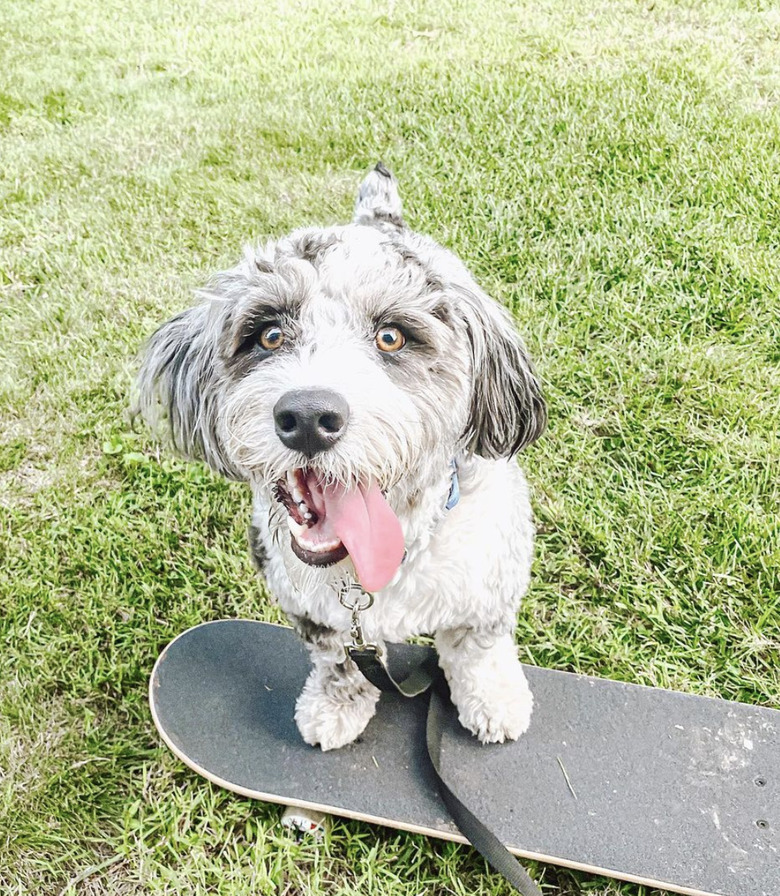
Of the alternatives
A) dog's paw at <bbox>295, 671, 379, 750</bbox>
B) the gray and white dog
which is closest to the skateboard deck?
dog's paw at <bbox>295, 671, 379, 750</bbox>

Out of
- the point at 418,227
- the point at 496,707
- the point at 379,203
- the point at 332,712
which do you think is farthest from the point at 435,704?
the point at 418,227

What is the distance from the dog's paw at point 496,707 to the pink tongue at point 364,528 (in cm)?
89

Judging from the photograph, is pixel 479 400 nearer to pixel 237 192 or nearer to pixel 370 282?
pixel 370 282

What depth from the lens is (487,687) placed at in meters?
2.41

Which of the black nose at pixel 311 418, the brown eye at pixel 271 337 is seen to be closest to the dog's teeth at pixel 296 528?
the black nose at pixel 311 418


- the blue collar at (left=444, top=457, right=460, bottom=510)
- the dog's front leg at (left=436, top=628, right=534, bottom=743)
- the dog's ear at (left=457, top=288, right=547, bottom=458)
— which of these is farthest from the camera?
the dog's front leg at (left=436, top=628, right=534, bottom=743)

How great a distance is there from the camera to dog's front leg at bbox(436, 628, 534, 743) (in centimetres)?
239

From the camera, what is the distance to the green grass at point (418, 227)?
249 cm

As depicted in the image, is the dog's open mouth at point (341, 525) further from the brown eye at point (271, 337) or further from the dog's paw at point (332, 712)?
the dog's paw at point (332, 712)

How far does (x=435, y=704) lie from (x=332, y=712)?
0.34 metres

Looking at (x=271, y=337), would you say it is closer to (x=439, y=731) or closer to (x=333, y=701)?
(x=333, y=701)

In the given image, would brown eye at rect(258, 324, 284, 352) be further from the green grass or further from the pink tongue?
the green grass

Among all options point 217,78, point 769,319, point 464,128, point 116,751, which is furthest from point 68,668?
point 217,78

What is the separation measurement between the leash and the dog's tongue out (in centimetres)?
31
